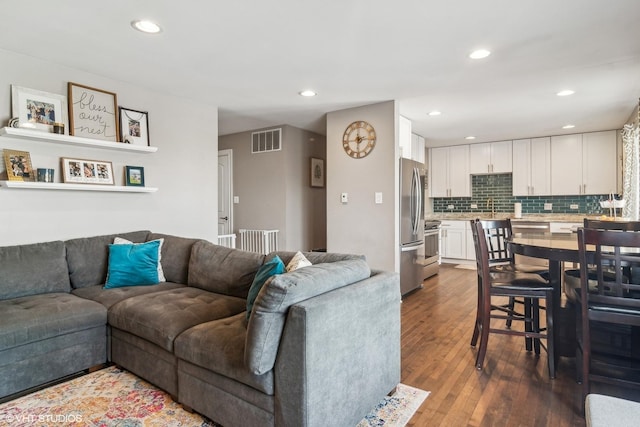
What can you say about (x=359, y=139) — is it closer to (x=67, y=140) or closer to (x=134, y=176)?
(x=134, y=176)

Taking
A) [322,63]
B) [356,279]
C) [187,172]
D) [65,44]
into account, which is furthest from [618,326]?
[65,44]

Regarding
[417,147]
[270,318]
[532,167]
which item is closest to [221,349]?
[270,318]

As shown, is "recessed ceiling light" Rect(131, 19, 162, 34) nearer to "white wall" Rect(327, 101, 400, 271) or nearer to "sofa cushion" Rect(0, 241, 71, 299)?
"sofa cushion" Rect(0, 241, 71, 299)

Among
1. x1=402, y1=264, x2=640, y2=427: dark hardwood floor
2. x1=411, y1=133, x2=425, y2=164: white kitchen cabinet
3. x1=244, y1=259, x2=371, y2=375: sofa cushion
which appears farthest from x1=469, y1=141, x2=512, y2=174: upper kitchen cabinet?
x1=244, y1=259, x2=371, y2=375: sofa cushion

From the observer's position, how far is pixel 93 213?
10.7ft

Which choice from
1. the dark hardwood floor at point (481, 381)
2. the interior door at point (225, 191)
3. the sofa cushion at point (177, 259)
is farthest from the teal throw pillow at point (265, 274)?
the interior door at point (225, 191)

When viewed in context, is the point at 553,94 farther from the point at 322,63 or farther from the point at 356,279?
the point at 356,279

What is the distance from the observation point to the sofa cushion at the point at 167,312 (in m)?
2.07

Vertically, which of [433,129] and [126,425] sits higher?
[433,129]

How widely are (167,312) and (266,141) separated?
12.4 ft

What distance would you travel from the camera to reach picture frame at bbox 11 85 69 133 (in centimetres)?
280

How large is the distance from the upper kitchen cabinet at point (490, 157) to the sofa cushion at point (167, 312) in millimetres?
5688

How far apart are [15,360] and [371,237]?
336 centimetres

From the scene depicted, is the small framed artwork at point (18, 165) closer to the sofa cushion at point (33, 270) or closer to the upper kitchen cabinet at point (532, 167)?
the sofa cushion at point (33, 270)
